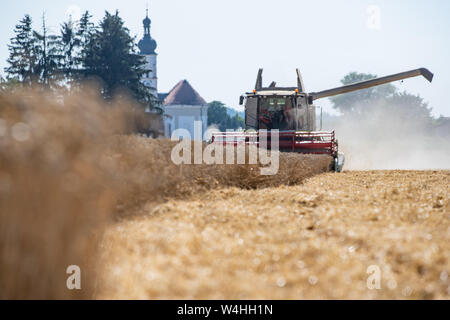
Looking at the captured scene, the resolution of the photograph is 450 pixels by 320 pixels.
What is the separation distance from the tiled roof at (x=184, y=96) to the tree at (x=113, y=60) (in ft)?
102

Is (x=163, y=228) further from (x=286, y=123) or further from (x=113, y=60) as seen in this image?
(x=113, y=60)

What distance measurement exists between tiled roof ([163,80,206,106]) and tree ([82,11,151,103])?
31.1m

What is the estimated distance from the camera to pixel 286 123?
1501cm

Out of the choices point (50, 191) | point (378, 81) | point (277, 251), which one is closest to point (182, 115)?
point (378, 81)

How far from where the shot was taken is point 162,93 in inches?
3206

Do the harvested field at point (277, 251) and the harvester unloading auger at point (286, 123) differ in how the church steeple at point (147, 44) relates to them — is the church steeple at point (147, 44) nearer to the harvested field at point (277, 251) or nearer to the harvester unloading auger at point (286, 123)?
the harvester unloading auger at point (286, 123)

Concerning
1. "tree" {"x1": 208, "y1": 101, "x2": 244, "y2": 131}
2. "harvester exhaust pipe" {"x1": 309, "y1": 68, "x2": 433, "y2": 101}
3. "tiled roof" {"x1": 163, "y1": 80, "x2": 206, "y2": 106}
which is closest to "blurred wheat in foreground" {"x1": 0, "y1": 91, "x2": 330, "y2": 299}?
"harvester exhaust pipe" {"x1": 309, "y1": 68, "x2": 433, "y2": 101}

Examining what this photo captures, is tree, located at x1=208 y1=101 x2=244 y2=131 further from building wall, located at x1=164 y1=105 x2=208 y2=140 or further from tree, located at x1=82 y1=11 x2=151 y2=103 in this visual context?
tree, located at x1=82 y1=11 x2=151 y2=103

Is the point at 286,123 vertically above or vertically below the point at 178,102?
below

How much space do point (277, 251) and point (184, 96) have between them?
211ft

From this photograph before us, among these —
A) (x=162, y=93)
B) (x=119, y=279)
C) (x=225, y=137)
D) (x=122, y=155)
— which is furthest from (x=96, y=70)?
(x=162, y=93)

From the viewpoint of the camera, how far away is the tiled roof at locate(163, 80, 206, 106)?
6650 centimetres
